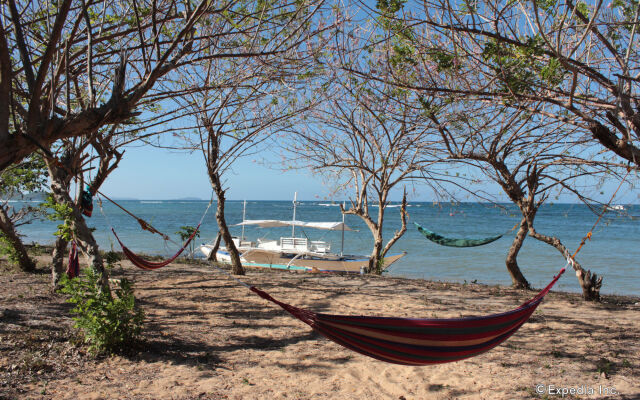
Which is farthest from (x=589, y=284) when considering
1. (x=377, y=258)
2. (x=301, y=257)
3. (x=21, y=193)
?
(x=21, y=193)

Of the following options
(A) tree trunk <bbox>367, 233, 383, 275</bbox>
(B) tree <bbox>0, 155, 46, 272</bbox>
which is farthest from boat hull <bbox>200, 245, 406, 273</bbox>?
(B) tree <bbox>0, 155, 46, 272</bbox>

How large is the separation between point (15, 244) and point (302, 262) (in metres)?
6.33

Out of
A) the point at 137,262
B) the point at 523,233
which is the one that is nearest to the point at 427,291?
the point at 523,233

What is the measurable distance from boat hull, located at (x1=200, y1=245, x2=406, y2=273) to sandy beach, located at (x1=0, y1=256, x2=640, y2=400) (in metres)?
5.68

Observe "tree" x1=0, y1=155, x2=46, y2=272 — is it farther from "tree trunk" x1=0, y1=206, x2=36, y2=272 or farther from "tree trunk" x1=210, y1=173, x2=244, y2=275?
"tree trunk" x1=210, y1=173, x2=244, y2=275

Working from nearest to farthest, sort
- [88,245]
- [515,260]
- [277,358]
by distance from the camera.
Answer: [277,358], [88,245], [515,260]

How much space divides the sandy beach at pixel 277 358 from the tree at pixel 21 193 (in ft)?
3.56

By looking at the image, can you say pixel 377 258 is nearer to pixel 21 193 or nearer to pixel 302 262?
pixel 302 262

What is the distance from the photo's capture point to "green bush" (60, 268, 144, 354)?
118 inches

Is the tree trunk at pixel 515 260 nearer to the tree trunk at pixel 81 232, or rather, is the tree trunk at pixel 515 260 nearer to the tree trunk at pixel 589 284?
the tree trunk at pixel 589 284

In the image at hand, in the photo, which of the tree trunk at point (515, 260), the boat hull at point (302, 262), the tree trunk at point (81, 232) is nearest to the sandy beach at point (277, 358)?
the tree trunk at point (81, 232)

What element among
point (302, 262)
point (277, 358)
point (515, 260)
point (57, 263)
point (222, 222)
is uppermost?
point (222, 222)

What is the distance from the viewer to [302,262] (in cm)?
1084

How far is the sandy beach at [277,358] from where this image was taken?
8.86 ft
